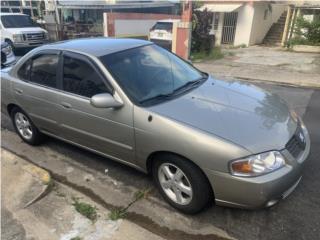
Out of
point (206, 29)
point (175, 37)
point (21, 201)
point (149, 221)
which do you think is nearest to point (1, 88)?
point (21, 201)

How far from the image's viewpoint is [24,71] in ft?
15.0

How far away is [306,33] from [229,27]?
4.97 metres

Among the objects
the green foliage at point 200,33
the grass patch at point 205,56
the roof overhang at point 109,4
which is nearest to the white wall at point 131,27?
the roof overhang at point 109,4

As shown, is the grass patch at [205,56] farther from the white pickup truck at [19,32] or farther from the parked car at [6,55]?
the white pickup truck at [19,32]

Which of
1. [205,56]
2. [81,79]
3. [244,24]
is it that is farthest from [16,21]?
[81,79]

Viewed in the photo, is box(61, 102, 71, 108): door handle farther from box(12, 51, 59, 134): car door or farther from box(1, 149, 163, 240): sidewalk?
box(1, 149, 163, 240): sidewalk

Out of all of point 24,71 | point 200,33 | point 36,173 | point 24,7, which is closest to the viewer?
point 36,173

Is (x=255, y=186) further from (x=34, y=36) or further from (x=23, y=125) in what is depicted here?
(x=34, y=36)

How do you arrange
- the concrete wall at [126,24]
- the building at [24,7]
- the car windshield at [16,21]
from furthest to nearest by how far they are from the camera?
the building at [24,7] < the concrete wall at [126,24] < the car windshield at [16,21]

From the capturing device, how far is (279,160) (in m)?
2.77

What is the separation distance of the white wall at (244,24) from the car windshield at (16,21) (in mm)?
11443

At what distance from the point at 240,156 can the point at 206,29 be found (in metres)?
12.9

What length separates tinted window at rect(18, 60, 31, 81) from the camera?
4.53 metres

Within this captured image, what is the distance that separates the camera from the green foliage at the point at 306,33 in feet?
48.8
